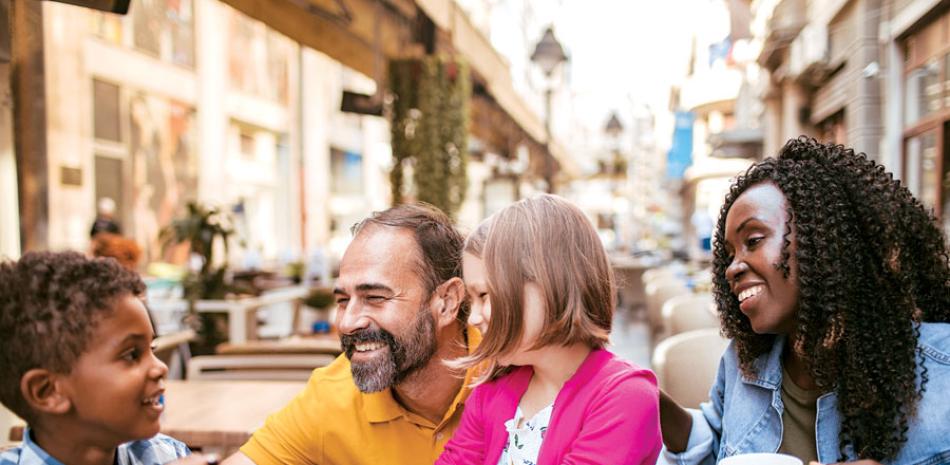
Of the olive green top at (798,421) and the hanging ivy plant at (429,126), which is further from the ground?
the hanging ivy plant at (429,126)

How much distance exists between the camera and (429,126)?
249 inches

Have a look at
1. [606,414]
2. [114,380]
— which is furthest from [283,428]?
[606,414]

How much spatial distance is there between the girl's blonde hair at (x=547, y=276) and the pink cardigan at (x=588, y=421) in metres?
0.10

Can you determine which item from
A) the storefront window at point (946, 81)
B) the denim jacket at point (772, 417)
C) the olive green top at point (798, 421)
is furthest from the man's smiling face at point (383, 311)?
the storefront window at point (946, 81)

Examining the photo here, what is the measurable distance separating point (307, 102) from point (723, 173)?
1183cm

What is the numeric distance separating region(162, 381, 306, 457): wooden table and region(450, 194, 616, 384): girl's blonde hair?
1065mm

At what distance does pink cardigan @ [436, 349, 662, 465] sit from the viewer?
1455mm

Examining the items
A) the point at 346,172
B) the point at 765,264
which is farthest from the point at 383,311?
the point at 346,172

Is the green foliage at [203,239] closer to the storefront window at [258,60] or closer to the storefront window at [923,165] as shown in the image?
the storefront window at [923,165]

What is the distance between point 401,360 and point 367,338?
98mm

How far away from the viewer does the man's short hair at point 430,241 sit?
1878 mm

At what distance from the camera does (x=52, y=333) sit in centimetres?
116

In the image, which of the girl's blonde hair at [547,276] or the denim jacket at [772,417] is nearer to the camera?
the denim jacket at [772,417]

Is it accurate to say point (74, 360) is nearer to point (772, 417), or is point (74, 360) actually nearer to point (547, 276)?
point (547, 276)
